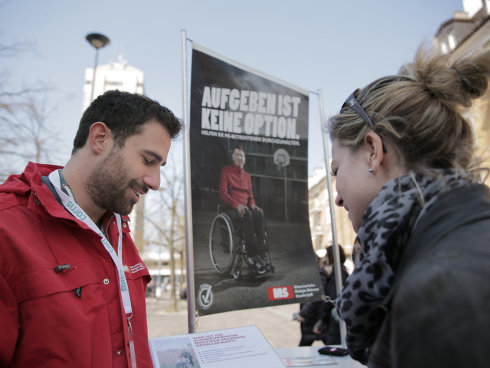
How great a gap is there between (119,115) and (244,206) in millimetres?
1334

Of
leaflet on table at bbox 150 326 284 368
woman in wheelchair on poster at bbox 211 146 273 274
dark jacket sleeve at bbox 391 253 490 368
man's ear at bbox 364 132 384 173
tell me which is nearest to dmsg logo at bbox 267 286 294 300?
woman in wheelchair on poster at bbox 211 146 273 274

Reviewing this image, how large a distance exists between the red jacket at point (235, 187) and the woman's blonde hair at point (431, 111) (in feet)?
5.98

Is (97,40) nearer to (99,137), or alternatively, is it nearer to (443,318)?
(99,137)

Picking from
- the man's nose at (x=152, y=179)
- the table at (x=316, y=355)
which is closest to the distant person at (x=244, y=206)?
the table at (x=316, y=355)

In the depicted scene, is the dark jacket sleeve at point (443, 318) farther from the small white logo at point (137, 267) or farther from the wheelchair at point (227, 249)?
the wheelchair at point (227, 249)

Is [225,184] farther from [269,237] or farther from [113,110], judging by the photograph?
[113,110]

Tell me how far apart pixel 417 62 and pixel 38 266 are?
160 cm

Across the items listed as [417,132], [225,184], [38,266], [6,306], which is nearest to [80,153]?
[38,266]

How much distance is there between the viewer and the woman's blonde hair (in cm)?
107

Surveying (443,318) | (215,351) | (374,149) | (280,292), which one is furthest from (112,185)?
(280,292)

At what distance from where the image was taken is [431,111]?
108cm

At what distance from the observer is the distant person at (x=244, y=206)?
2.91 metres

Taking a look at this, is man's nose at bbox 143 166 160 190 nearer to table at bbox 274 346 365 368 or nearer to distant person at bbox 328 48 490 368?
distant person at bbox 328 48 490 368

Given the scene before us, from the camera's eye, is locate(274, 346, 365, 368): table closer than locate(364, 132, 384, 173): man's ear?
No
